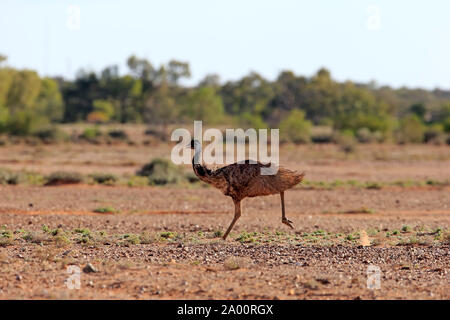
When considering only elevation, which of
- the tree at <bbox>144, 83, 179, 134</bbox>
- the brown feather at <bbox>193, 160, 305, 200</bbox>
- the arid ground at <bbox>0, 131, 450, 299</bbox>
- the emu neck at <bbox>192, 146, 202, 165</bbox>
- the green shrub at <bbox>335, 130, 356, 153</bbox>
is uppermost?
the tree at <bbox>144, 83, 179, 134</bbox>

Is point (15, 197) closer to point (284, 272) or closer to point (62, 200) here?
point (62, 200)

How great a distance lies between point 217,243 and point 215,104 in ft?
177

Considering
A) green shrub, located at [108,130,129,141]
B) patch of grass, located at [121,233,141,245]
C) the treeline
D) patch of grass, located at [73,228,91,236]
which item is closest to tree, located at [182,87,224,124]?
the treeline

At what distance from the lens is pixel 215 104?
65562 mm

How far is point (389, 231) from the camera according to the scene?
1423cm

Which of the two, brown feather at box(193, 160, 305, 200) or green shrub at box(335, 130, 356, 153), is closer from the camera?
brown feather at box(193, 160, 305, 200)

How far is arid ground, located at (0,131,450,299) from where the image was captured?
28.8 ft

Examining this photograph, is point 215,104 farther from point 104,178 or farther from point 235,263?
point 235,263

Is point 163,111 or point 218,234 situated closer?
point 218,234

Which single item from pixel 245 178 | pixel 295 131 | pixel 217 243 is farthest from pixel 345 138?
pixel 217 243

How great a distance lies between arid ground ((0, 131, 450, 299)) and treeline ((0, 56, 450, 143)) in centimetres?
3561

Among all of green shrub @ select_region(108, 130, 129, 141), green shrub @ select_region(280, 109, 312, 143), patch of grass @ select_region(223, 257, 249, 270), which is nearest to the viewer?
patch of grass @ select_region(223, 257, 249, 270)

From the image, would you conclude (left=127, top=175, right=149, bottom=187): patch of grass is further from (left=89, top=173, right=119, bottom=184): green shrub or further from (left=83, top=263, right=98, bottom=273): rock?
(left=83, top=263, right=98, bottom=273): rock
